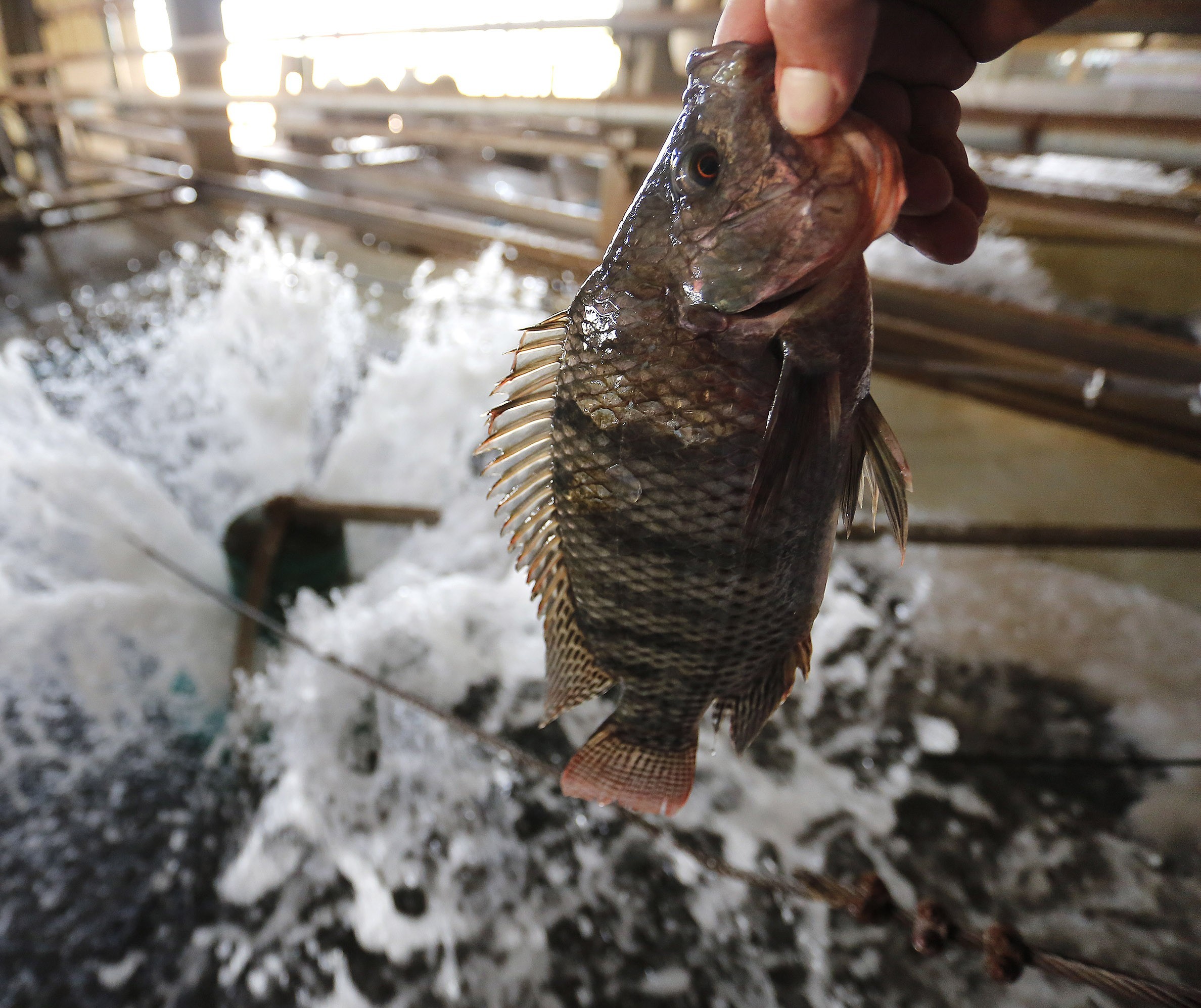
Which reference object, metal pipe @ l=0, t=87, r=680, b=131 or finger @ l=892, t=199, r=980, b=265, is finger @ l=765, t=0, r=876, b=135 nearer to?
finger @ l=892, t=199, r=980, b=265

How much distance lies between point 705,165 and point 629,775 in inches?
38.9

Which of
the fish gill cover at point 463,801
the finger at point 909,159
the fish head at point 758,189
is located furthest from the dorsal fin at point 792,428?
the fish gill cover at point 463,801

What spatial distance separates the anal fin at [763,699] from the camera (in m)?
1.16

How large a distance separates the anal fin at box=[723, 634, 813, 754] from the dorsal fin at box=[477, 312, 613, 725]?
0.79 feet

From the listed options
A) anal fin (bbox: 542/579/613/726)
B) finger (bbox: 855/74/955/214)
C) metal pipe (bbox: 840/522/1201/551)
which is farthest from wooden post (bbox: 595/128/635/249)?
anal fin (bbox: 542/579/613/726)

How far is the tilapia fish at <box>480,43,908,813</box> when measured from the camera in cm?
81

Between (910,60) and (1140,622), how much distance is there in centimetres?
311

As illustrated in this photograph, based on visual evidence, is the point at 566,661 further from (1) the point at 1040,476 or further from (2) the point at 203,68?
(2) the point at 203,68

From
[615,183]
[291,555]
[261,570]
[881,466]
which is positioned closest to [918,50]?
[881,466]

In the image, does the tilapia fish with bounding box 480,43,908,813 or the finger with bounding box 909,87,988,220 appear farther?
the finger with bounding box 909,87,988,220

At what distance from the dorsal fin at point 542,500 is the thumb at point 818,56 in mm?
400

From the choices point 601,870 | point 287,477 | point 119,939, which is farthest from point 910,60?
point 287,477

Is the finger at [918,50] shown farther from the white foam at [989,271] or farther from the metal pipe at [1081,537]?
the white foam at [989,271]

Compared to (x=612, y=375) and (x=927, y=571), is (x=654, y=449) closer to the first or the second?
(x=612, y=375)
